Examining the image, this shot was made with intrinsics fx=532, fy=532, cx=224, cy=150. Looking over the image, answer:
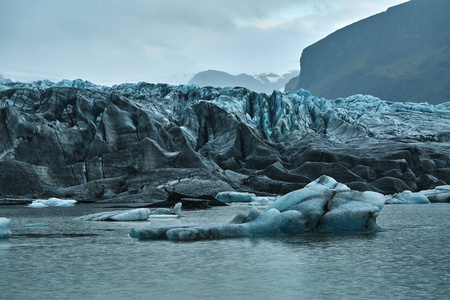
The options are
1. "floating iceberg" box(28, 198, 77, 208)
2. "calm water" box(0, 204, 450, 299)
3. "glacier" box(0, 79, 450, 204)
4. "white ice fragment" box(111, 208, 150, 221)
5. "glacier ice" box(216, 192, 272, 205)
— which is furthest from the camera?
"glacier" box(0, 79, 450, 204)

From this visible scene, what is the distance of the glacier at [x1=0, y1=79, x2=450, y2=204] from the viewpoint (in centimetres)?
5644

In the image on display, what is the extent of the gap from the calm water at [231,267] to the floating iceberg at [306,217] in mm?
880

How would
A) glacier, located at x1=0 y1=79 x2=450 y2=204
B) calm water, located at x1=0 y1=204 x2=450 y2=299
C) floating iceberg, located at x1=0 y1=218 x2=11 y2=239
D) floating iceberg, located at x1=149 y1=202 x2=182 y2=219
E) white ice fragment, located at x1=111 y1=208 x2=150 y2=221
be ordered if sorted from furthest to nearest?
glacier, located at x1=0 y1=79 x2=450 y2=204 < floating iceberg, located at x1=149 y1=202 x2=182 y2=219 < white ice fragment, located at x1=111 y1=208 x2=150 y2=221 < floating iceberg, located at x1=0 y1=218 x2=11 y2=239 < calm water, located at x1=0 y1=204 x2=450 y2=299

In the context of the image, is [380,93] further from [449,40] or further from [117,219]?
[117,219]

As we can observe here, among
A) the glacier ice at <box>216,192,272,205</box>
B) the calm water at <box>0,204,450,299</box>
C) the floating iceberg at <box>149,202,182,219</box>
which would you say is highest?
→ the glacier ice at <box>216,192,272,205</box>

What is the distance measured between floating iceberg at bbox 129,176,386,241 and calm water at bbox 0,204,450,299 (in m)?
0.88

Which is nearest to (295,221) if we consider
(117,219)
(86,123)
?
(117,219)

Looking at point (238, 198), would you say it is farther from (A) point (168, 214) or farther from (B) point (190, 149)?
(A) point (168, 214)

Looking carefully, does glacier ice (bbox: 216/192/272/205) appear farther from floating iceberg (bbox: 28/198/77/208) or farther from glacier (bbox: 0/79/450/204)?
floating iceberg (bbox: 28/198/77/208)

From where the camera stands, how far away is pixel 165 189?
5378 cm

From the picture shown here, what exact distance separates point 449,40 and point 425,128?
8875cm

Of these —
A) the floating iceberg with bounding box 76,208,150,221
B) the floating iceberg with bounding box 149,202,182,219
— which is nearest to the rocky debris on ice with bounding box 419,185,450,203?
the floating iceberg with bounding box 149,202,182,219

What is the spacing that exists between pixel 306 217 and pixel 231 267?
29.4ft

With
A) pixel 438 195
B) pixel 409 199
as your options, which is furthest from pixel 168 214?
pixel 438 195
